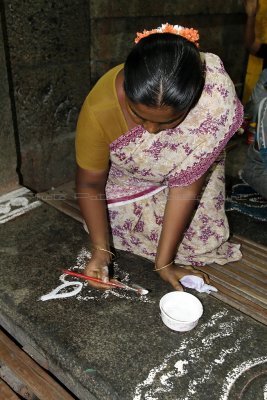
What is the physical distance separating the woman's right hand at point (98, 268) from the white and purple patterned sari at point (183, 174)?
0.31 meters

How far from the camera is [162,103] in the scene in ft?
5.10

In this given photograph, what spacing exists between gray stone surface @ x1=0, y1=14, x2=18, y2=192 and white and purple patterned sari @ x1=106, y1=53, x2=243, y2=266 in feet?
3.32

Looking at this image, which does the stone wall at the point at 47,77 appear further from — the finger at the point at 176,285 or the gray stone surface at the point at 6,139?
the finger at the point at 176,285

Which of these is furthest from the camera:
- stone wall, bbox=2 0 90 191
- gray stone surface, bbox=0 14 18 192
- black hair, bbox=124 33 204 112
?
stone wall, bbox=2 0 90 191

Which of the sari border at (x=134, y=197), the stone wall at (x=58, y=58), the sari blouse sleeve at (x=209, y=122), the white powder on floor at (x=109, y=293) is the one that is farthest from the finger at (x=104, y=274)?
the stone wall at (x=58, y=58)

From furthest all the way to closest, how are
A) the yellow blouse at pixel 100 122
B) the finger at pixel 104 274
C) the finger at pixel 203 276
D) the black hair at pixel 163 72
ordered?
the finger at pixel 203 276
the finger at pixel 104 274
the yellow blouse at pixel 100 122
the black hair at pixel 163 72

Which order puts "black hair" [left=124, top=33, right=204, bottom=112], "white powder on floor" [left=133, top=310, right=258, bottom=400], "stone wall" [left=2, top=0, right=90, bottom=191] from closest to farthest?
"black hair" [left=124, top=33, right=204, bottom=112], "white powder on floor" [left=133, top=310, right=258, bottom=400], "stone wall" [left=2, top=0, right=90, bottom=191]

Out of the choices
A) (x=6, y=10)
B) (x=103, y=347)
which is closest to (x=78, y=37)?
(x=6, y=10)

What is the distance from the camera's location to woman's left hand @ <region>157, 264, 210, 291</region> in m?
2.27

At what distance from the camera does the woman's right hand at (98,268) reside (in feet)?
7.27

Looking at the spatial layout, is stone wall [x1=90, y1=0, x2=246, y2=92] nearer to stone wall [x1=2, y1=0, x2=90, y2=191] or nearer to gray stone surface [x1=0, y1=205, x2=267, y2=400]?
stone wall [x1=2, y1=0, x2=90, y2=191]

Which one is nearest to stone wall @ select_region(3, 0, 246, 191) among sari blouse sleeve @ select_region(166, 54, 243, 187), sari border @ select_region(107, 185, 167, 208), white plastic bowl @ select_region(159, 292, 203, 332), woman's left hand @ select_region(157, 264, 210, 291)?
sari border @ select_region(107, 185, 167, 208)

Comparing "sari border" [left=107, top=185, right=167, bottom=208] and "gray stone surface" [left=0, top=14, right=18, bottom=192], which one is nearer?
"sari border" [left=107, top=185, right=167, bottom=208]

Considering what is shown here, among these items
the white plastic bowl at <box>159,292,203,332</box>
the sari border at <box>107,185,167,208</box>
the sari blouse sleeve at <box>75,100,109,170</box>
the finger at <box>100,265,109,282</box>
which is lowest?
the white plastic bowl at <box>159,292,203,332</box>
